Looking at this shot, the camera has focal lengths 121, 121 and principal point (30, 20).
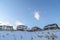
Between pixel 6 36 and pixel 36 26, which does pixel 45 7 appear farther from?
pixel 6 36

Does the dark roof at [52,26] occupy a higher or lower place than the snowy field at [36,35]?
higher

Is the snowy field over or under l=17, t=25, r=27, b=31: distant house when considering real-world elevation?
under

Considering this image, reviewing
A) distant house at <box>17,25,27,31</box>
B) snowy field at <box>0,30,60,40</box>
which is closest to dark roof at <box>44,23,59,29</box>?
snowy field at <box>0,30,60,40</box>

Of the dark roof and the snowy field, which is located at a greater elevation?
the dark roof

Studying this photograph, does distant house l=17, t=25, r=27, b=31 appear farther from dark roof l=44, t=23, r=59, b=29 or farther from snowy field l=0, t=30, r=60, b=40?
dark roof l=44, t=23, r=59, b=29

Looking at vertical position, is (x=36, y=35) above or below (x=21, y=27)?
below

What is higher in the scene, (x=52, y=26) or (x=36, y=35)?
(x=52, y=26)

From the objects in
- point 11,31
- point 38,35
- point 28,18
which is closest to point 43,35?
point 38,35

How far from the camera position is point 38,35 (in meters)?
2.32

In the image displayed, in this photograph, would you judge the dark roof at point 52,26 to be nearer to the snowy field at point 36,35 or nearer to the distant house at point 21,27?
the snowy field at point 36,35

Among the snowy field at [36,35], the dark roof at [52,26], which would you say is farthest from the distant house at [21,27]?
the dark roof at [52,26]

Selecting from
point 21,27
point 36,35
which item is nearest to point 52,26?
point 36,35

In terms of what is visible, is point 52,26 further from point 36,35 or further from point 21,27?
point 21,27

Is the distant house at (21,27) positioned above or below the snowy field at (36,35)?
above
